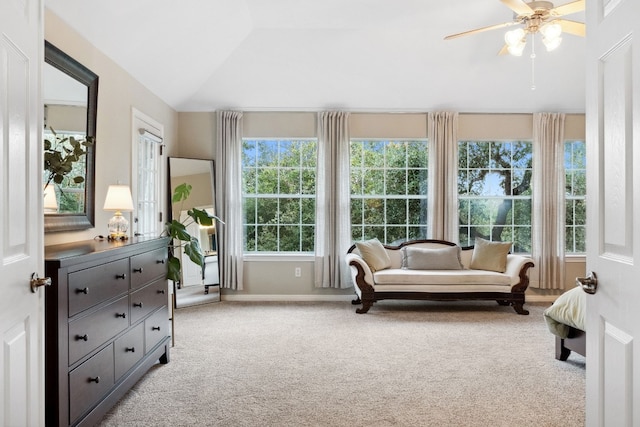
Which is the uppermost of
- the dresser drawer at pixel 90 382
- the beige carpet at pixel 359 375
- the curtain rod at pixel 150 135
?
the curtain rod at pixel 150 135

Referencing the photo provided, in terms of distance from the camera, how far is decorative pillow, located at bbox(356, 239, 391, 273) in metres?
5.62

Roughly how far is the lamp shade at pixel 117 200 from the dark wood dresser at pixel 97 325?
42 cm

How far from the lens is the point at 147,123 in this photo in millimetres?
4852

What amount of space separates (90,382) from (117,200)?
5.12 feet

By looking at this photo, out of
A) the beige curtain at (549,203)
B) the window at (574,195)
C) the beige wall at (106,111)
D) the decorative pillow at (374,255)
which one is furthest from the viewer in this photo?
the window at (574,195)

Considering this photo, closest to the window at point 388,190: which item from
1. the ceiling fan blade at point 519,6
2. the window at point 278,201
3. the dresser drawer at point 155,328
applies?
the window at point 278,201

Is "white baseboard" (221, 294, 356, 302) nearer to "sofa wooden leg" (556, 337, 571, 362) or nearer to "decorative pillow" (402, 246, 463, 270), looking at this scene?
"decorative pillow" (402, 246, 463, 270)

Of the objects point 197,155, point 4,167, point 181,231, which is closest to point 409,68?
point 197,155

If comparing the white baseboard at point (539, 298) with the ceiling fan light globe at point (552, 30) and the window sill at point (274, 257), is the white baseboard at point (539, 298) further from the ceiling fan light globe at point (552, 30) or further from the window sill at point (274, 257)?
the ceiling fan light globe at point (552, 30)

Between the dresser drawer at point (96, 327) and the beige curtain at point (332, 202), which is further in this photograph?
the beige curtain at point (332, 202)

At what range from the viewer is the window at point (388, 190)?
6266 millimetres

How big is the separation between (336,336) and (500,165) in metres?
3.34

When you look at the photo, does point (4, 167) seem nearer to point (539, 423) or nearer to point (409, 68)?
point (539, 423)

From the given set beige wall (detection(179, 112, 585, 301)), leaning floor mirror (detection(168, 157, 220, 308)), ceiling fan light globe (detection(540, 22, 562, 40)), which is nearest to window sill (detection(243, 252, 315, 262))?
beige wall (detection(179, 112, 585, 301))
